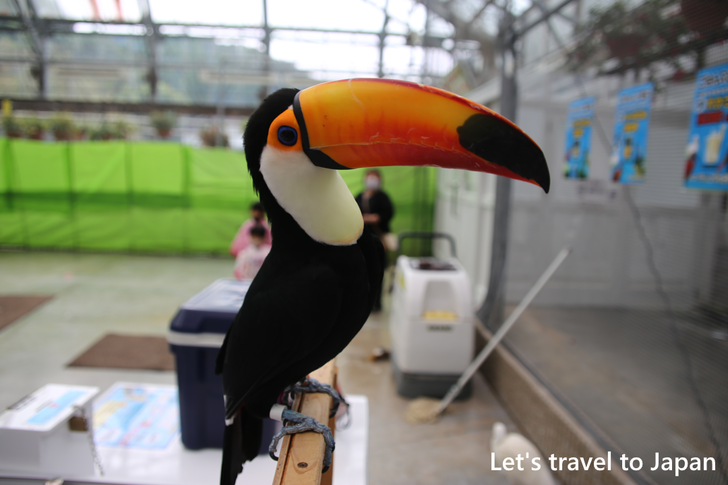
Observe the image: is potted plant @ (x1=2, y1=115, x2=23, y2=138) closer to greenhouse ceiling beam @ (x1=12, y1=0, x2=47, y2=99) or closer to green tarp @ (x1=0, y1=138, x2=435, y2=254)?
green tarp @ (x1=0, y1=138, x2=435, y2=254)

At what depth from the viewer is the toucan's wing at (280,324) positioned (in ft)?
3.00

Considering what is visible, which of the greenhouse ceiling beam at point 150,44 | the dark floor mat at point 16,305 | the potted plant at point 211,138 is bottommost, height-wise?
the dark floor mat at point 16,305

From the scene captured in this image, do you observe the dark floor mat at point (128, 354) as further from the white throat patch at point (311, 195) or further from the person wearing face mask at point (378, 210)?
the white throat patch at point (311, 195)

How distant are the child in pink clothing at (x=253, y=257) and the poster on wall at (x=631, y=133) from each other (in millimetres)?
2190

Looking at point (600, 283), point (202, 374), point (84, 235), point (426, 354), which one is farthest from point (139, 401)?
point (84, 235)

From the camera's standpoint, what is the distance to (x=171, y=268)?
6.91 m

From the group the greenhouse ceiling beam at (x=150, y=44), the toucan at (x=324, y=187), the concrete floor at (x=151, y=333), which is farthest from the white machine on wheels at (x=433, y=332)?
the greenhouse ceiling beam at (x=150, y=44)

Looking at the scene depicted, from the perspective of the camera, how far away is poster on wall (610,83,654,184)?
219 cm

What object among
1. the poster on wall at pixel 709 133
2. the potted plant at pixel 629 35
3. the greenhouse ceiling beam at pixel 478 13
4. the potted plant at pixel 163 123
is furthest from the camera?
the potted plant at pixel 163 123

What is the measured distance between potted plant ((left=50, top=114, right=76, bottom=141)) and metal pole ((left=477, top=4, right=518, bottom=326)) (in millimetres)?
7808

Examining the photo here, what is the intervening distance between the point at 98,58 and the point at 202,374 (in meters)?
13.6

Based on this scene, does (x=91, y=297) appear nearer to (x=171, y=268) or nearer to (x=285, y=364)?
(x=171, y=268)

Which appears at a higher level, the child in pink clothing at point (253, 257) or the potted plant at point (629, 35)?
the potted plant at point (629, 35)

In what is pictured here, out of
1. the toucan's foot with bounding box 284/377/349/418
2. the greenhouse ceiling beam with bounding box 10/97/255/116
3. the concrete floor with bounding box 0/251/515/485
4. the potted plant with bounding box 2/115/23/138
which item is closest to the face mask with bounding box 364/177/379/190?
the concrete floor with bounding box 0/251/515/485
